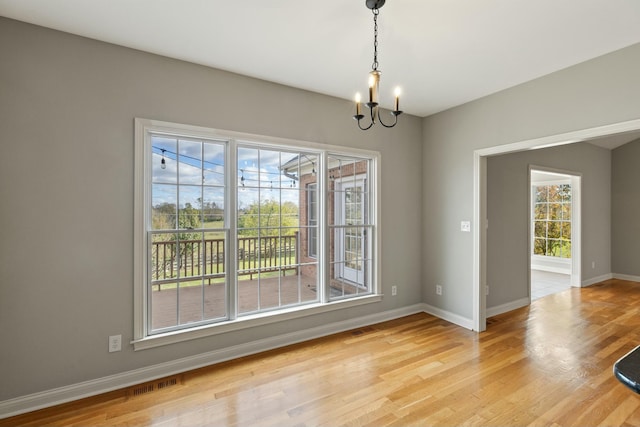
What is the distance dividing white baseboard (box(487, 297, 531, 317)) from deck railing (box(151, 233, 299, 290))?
2829mm

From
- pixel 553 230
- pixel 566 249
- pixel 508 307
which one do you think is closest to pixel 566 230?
pixel 553 230

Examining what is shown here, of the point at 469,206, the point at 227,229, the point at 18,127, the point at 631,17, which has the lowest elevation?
the point at 227,229

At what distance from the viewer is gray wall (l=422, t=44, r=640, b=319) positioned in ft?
8.46

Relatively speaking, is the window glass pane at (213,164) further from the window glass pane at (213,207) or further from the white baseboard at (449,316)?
the white baseboard at (449,316)

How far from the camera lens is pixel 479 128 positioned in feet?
11.9

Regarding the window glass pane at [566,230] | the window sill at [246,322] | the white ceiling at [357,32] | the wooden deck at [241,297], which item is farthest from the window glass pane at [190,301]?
the window glass pane at [566,230]

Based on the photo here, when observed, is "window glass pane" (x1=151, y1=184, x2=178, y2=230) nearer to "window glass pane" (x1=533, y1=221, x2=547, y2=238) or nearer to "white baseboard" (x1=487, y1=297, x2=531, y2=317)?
"white baseboard" (x1=487, y1=297, x2=531, y2=317)

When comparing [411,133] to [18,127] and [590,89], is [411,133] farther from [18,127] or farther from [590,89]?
[18,127]

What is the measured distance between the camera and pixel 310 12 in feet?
6.86

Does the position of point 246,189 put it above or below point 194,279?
above

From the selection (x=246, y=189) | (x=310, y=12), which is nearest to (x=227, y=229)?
(x=246, y=189)

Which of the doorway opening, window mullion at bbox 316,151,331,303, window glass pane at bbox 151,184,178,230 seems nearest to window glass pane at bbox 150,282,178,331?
window glass pane at bbox 151,184,178,230

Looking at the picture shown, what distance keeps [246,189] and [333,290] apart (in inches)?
64.8

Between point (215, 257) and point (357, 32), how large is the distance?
2.33m
